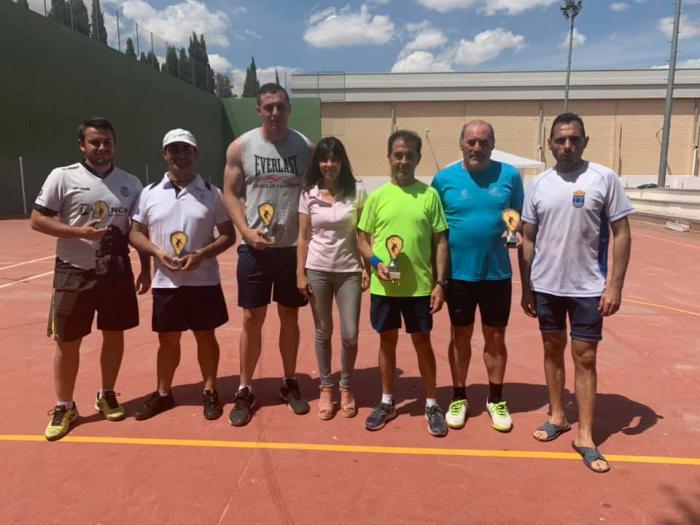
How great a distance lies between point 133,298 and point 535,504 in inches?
112

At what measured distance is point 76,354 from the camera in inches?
142

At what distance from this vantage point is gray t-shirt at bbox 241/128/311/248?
144 inches

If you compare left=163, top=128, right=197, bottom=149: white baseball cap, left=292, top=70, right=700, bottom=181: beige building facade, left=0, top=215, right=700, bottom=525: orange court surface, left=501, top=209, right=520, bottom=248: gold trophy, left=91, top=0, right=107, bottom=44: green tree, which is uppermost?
left=91, top=0, right=107, bottom=44: green tree

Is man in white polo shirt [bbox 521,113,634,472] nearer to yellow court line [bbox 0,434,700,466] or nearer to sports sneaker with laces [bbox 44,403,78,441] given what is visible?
yellow court line [bbox 0,434,700,466]

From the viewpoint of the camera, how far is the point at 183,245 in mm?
3504

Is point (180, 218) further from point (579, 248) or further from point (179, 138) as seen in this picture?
point (579, 248)

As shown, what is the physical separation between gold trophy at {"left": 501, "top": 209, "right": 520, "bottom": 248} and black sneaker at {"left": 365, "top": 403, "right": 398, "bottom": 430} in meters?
1.41

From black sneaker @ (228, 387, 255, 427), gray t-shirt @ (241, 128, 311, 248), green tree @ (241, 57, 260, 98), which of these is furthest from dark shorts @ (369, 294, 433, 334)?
green tree @ (241, 57, 260, 98)

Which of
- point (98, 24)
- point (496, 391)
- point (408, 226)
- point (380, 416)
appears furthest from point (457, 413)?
→ point (98, 24)

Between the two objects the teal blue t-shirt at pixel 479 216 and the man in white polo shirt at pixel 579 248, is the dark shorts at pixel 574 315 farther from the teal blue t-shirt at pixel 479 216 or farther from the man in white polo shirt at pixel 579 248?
the teal blue t-shirt at pixel 479 216

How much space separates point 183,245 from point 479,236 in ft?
6.37

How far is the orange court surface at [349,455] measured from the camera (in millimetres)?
2688

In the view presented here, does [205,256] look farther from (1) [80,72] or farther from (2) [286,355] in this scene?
(1) [80,72]

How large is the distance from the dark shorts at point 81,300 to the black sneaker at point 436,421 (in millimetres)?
2223
